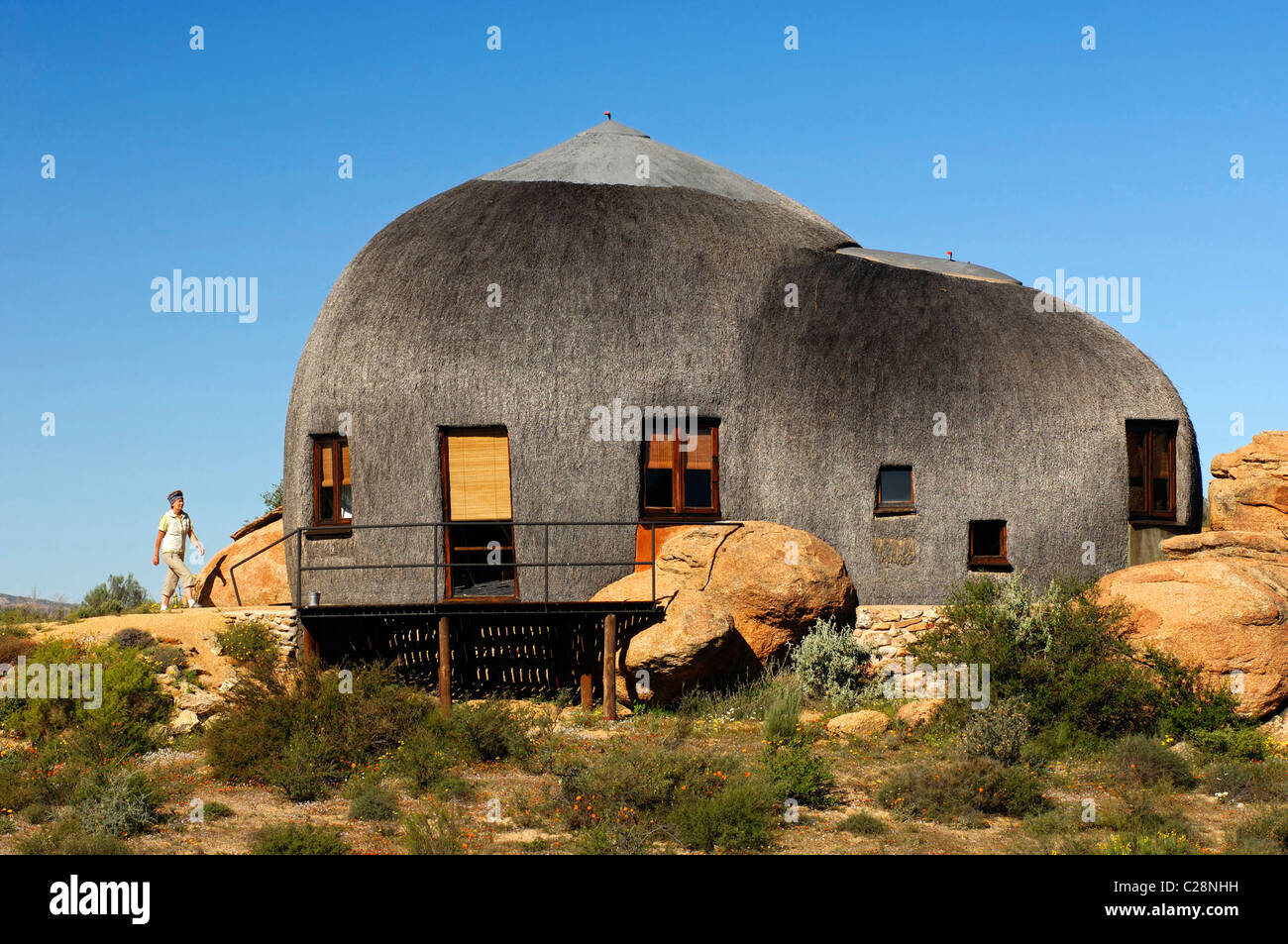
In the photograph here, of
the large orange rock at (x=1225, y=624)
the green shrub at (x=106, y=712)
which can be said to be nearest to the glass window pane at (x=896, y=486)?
the large orange rock at (x=1225, y=624)

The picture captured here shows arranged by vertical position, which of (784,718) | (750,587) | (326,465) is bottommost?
(784,718)

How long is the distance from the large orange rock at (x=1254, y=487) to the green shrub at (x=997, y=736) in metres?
6.60

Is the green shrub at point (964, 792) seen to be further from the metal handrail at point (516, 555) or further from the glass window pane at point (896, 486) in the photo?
the glass window pane at point (896, 486)

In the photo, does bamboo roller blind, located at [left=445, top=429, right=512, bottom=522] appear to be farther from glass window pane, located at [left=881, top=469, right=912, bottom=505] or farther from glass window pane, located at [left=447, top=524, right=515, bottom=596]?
glass window pane, located at [left=881, top=469, right=912, bottom=505]

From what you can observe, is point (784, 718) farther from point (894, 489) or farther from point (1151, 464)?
point (1151, 464)

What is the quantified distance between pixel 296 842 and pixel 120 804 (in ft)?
7.64

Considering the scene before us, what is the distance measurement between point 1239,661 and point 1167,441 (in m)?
4.97

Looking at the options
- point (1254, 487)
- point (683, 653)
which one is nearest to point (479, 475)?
point (683, 653)

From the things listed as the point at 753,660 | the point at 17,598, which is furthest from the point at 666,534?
the point at 17,598

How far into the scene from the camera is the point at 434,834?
38.2 ft

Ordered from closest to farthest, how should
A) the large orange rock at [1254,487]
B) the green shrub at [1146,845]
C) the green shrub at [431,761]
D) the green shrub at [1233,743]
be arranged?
the green shrub at [1146,845]
the green shrub at [431,761]
the green shrub at [1233,743]
the large orange rock at [1254,487]

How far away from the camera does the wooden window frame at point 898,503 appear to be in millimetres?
18656

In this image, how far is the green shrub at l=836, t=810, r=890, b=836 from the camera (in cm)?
1203
